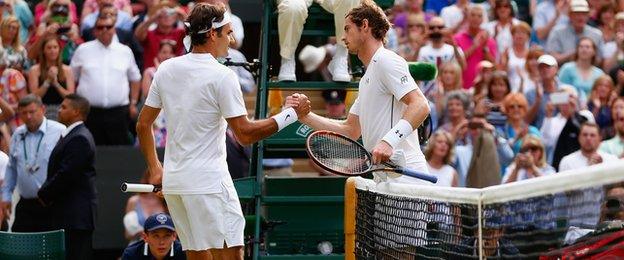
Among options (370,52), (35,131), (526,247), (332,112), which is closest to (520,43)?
(332,112)

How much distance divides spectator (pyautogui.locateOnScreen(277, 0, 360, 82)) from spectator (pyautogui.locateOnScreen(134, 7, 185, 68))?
570 centimetres

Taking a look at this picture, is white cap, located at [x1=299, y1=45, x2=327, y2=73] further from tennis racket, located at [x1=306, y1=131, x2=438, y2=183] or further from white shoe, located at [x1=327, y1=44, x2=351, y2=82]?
tennis racket, located at [x1=306, y1=131, x2=438, y2=183]

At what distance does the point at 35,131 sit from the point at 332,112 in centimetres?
285

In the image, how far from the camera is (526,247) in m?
7.09

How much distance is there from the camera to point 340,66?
11.2 metres

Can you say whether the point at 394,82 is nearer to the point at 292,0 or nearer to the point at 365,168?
the point at 365,168

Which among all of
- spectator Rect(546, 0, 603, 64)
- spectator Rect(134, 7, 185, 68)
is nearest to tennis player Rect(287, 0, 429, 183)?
spectator Rect(134, 7, 185, 68)

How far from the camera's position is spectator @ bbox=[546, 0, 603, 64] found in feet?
58.6

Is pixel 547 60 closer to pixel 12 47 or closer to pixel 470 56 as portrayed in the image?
pixel 470 56

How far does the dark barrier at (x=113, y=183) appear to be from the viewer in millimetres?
15539

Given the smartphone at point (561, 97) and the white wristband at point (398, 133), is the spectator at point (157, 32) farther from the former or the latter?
the white wristband at point (398, 133)

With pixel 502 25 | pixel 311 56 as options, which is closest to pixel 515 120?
pixel 502 25

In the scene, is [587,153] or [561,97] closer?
[587,153]

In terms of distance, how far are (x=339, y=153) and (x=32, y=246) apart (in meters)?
3.23
